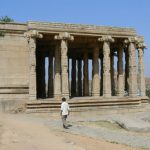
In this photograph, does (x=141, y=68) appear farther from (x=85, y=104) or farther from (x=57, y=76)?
(x=85, y=104)

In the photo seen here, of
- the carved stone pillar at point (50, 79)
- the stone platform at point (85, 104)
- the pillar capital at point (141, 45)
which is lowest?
the stone platform at point (85, 104)

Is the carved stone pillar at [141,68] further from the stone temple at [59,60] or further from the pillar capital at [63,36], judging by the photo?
the pillar capital at [63,36]

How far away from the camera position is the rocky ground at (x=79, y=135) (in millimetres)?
17625

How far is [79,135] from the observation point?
21.0 metres

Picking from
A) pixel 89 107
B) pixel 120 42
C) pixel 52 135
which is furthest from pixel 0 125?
pixel 120 42

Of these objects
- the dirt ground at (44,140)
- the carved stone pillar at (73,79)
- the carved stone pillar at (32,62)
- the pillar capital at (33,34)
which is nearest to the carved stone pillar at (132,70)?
the pillar capital at (33,34)

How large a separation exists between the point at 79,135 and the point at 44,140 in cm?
280

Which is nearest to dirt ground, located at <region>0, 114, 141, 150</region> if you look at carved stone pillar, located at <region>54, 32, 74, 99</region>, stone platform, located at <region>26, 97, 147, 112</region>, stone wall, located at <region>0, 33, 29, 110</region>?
stone platform, located at <region>26, 97, 147, 112</region>

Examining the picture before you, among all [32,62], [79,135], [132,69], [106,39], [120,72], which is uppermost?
[106,39]

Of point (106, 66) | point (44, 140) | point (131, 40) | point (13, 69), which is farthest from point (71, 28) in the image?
point (44, 140)

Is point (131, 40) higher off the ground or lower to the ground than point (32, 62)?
higher

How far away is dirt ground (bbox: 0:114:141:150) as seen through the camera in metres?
17.0

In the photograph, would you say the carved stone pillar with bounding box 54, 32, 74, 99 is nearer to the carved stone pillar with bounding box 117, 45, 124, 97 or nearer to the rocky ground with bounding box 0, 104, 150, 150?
the rocky ground with bounding box 0, 104, 150, 150

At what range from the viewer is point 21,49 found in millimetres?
35000
